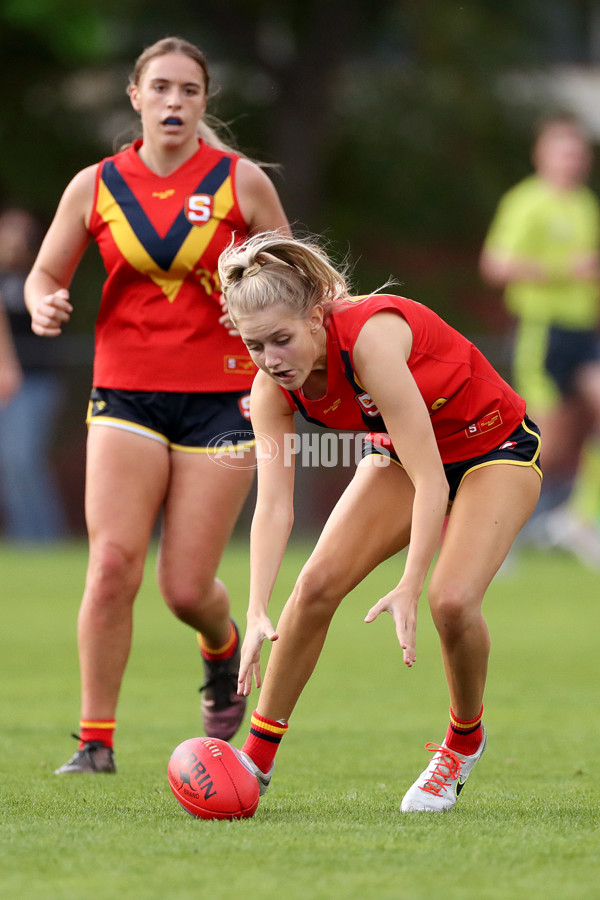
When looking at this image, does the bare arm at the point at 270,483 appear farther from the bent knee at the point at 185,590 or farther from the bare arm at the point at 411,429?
the bent knee at the point at 185,590

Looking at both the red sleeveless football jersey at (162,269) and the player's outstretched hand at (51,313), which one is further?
the red sleeveless football jersey at (162,269)

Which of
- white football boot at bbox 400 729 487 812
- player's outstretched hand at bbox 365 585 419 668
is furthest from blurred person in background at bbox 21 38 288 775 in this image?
player's outstretched hand at bbox 365 585 419 668

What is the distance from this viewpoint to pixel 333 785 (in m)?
4.47

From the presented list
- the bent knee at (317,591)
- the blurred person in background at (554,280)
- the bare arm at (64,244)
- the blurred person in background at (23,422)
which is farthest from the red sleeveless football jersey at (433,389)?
the blurred person in background at (23,422)

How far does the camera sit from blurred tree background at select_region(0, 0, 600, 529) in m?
17.7

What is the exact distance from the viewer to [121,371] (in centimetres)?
504

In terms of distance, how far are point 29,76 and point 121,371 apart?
1420 centimetres

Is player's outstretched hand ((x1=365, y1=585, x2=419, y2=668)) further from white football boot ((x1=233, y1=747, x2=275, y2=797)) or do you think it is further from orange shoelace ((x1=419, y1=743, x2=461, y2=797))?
white football boot ((x1=233, y1=747, x2=275, y2=797))

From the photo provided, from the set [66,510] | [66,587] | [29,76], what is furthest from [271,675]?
[29,76]

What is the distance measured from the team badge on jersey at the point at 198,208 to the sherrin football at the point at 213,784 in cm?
192

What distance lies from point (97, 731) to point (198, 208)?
1835 mm

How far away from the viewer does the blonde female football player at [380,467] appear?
383 cm

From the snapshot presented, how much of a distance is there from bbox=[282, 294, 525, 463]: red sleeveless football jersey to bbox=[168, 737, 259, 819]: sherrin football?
0.99 m

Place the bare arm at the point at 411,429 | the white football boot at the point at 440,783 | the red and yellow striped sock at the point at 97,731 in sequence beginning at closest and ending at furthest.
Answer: the bare arm at the point at 411,429
the white football boot at the point at 440,783
the red and yellow striped sock at the point at 97,731
